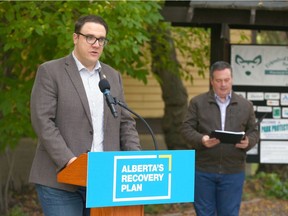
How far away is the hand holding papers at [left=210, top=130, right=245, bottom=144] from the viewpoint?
6699 millimetres

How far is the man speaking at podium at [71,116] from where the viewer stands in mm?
4770

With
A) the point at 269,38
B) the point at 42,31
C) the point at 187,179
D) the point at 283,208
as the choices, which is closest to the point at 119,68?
the point at 42,31

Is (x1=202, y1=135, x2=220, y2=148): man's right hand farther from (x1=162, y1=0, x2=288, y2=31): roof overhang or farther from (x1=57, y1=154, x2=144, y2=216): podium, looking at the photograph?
(x1=57, y1=154, x2=144, y2=216): podium

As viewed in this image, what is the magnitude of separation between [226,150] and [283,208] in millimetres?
4365

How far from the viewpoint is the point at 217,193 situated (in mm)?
7250

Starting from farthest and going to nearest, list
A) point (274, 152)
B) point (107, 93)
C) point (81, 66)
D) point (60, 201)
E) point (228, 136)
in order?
point (274, 152), point (228, 136), point (81, 66), point (60, 201), point (107, 93)

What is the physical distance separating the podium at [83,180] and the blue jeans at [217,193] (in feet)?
8.85

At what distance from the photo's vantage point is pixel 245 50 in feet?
30.9

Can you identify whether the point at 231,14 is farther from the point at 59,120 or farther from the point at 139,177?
the point at 139,177

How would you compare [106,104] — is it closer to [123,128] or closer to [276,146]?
[123,128]

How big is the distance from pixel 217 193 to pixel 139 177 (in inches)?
117

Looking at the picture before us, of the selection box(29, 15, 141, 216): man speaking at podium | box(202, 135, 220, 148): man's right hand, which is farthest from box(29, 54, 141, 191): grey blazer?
box(202, 135, 220, 148): man's right hand

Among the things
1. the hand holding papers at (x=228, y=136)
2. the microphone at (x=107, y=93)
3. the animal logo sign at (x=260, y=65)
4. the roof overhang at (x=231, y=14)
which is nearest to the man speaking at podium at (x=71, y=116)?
the microphone at (x=107, y=93)

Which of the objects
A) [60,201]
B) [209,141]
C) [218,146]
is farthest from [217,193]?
[60,201]
